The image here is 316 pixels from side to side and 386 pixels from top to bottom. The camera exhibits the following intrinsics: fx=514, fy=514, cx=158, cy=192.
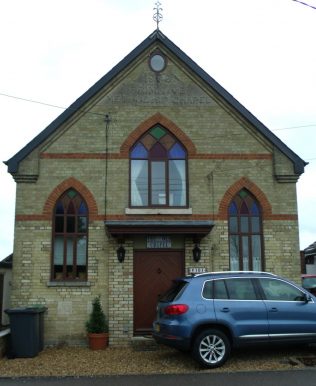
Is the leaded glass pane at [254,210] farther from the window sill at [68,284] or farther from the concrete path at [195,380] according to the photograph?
the concrete path at [195,380]

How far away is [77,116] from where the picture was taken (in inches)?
547

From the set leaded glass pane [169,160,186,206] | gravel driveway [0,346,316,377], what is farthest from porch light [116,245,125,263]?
gravel driveway [0,346,316,377]

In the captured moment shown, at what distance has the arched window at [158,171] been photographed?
13703mm

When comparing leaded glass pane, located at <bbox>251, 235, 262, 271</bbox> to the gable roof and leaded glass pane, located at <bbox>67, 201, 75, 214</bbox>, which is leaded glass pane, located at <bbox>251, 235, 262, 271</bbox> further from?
leaded glass pane, located at <bbox>67, 201, 75, 214</bbox>

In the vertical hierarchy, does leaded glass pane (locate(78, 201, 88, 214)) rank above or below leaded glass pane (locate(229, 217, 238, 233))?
above

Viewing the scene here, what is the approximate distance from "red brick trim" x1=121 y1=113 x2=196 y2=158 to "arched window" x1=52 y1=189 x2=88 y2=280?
187 cm

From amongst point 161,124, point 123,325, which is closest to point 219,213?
point 161,124

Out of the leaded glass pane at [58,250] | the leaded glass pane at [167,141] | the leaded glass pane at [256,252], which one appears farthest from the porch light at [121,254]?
the leaded glass pane at [256,252]

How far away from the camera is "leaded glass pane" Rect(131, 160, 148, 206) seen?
13.7m

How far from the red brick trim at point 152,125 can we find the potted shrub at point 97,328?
4085 mm

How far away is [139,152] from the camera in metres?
14.0

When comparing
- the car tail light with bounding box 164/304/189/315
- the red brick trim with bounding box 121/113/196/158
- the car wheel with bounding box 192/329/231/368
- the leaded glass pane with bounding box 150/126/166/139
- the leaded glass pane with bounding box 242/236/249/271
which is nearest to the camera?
the car wheel with bounding box 192/329/231/368

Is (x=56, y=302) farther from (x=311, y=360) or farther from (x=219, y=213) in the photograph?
(x=311, y=360)

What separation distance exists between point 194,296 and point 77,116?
6450 millimetres
